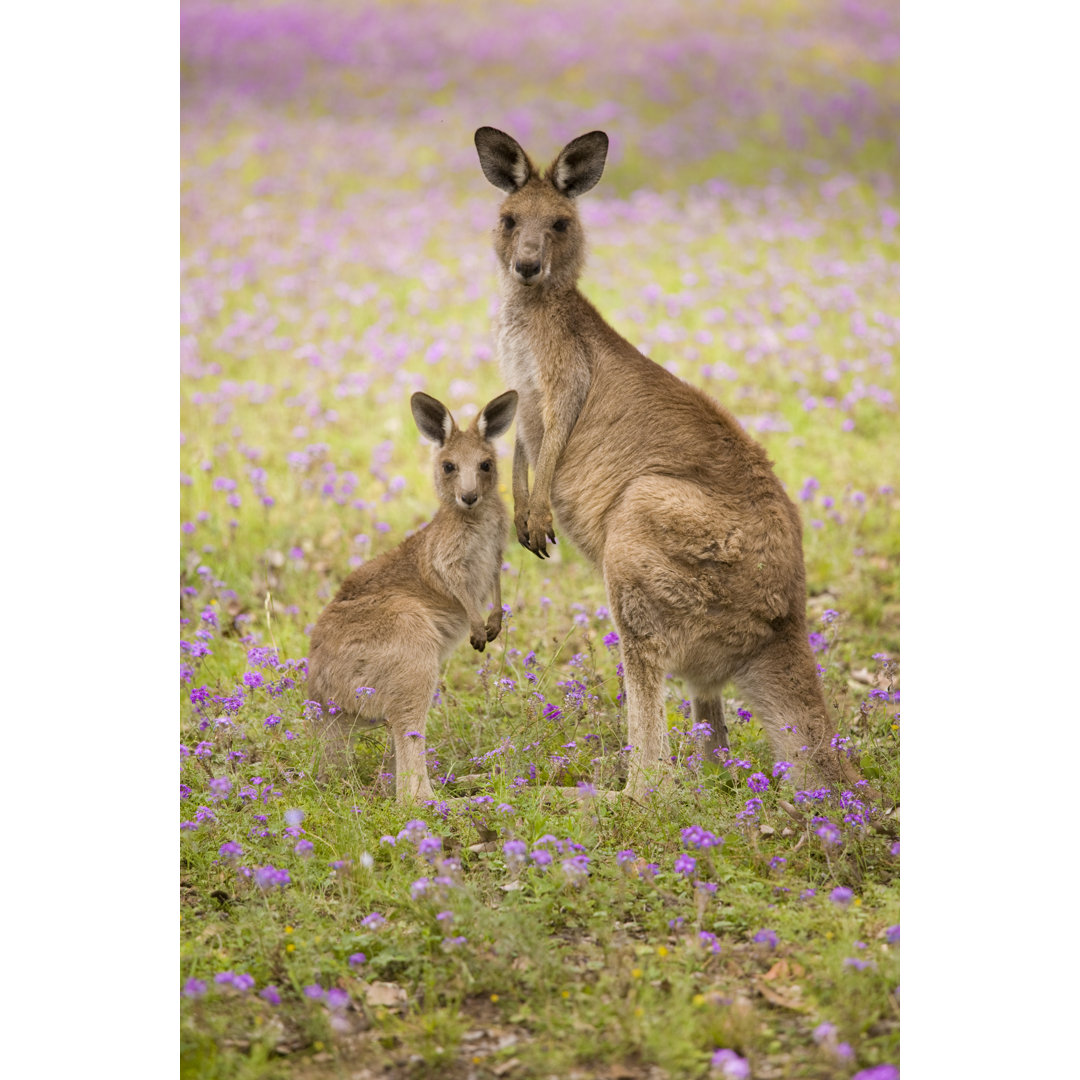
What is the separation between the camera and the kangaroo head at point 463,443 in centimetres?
531

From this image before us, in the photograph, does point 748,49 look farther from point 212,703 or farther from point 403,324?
point 212,703

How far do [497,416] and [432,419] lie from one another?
1.01ft

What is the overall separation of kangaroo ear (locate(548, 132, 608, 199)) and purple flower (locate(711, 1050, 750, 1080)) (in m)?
3.63

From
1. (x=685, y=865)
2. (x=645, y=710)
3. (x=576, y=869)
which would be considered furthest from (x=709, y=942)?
(x=645, y=710)

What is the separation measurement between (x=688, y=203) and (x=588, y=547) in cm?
993

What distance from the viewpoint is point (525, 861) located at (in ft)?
13.1

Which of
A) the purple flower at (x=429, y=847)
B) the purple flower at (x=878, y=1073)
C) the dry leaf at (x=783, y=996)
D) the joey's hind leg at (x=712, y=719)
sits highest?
the joey's hind leg at (x=712, y=719)

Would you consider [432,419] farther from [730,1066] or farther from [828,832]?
[730,1066]

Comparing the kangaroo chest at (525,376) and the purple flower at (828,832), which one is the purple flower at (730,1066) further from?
the kangaroo chest at (525,376)

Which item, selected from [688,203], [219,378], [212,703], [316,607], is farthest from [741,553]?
[688,203]

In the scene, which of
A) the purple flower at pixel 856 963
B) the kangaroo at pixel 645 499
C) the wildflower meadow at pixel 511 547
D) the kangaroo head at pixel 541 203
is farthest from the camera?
the kangaroo head at pixel 541 203

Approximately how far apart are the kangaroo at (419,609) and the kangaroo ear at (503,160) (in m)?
0.98

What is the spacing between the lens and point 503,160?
5.29m

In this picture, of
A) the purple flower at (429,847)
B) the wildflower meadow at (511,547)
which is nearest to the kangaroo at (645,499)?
the wildflower meadow at (511,547)
